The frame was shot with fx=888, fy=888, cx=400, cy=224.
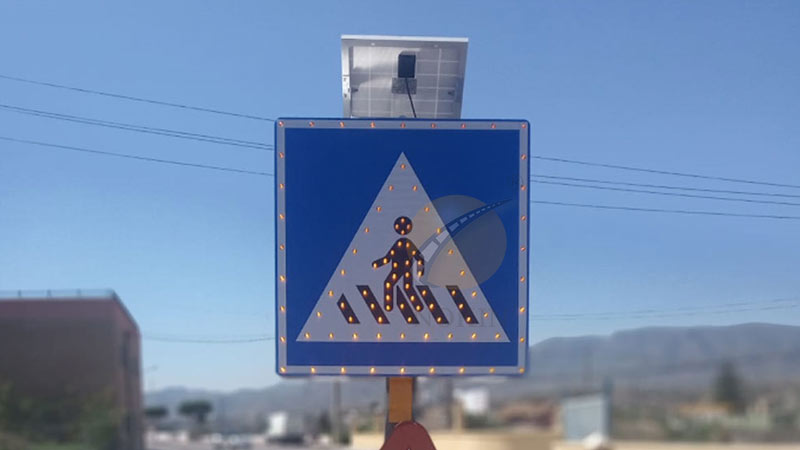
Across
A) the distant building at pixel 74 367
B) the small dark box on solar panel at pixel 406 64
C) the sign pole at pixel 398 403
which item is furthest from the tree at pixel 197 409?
the small dark box on solar panel at pixel 406 64

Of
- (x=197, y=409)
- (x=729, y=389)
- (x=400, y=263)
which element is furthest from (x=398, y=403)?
(x=729, y=389)

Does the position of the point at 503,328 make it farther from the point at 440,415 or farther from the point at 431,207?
the point at 440,415

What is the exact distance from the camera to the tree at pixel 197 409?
7.55 m

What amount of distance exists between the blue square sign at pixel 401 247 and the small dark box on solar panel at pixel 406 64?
28 centimetres

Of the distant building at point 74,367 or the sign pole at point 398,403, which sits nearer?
the sign pole at point 398,403

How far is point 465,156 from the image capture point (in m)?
3.03

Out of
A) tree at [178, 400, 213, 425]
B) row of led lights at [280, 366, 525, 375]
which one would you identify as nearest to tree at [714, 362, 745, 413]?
tree at [178, 400, 213, 425]

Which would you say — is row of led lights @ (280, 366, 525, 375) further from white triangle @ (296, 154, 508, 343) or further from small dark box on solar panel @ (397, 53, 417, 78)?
small dark box on solar panel @ (397, 53, 417, 78)

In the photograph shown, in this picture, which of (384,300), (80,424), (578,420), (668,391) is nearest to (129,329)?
(80,424)

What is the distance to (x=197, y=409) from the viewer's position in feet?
25.5

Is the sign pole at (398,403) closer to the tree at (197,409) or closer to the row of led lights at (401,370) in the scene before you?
the row of led lights at (401,370)

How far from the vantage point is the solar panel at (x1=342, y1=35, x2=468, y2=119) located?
3.15m

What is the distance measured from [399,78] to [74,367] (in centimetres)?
1484

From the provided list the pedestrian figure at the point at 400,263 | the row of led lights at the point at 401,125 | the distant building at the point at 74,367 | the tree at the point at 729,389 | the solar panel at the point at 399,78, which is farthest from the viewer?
the distant building at the point at 74,367
